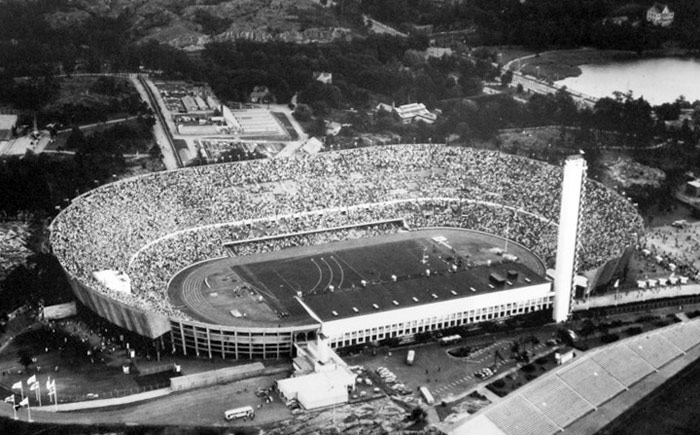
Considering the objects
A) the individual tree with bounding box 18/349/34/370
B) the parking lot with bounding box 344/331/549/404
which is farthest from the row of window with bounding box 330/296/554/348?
the individual tree with bounding box 18/349/34/370

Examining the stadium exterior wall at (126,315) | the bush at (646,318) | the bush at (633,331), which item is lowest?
the bush at (646,318)

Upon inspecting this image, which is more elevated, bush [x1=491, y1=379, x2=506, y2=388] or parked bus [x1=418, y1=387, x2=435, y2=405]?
parked bus [x1=418, y1=387, x2=435, y2=405]

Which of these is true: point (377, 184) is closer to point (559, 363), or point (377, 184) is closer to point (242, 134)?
point (242, 134)

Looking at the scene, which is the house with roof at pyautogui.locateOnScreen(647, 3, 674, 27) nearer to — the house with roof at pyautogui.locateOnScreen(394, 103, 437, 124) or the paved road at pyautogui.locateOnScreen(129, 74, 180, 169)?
the house with roof at pyautogui.locateOnScreen(394, 103, 437, 124)

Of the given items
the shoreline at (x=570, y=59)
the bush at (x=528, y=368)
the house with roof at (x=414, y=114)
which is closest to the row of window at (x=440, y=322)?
the bush at (x=528, y=368)

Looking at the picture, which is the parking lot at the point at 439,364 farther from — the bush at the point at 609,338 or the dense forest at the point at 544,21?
the dense forest at the point at 544,21

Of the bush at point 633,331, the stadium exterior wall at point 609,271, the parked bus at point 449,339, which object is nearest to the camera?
the parked bus at point 449,339
